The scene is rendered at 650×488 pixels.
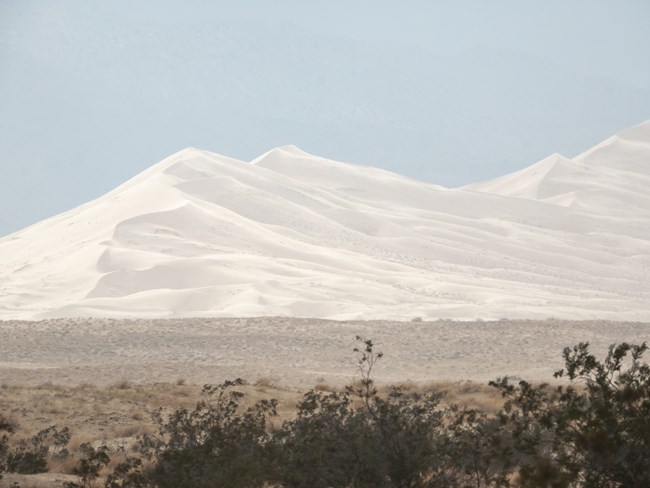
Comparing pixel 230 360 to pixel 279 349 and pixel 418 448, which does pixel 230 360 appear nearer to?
pixel 279 349

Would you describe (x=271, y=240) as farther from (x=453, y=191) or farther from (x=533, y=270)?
(x=453, y=191)

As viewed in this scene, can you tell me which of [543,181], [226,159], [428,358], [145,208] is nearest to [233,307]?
[428,358]

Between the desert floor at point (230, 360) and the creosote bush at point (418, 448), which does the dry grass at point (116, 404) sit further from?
the creosote bush at point (418, 448)

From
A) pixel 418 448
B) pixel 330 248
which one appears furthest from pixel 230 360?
pixel 330 248

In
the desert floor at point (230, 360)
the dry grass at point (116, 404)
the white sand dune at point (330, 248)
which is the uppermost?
the white sand dune at point (330, 248)

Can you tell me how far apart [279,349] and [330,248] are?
36.3 metres

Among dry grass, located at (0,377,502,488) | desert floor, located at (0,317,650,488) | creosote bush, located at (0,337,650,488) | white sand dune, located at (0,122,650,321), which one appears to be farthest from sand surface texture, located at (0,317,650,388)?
creosote bush, located at (0,337,650,488)

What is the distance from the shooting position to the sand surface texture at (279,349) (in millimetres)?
24328

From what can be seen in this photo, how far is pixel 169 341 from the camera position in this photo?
30875 millimetres

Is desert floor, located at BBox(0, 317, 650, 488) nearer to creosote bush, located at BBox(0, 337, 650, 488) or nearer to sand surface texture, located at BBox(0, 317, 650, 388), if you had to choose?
sand surface texture, located at BBox(0, 317, 650, 388)

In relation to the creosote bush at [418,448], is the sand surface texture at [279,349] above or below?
above

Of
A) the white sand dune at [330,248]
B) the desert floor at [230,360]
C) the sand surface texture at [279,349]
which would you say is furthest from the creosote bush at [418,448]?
the white sand dune at [330,248]

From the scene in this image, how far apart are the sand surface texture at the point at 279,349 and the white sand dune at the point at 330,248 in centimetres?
924

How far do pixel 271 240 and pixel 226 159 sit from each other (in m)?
29.1
